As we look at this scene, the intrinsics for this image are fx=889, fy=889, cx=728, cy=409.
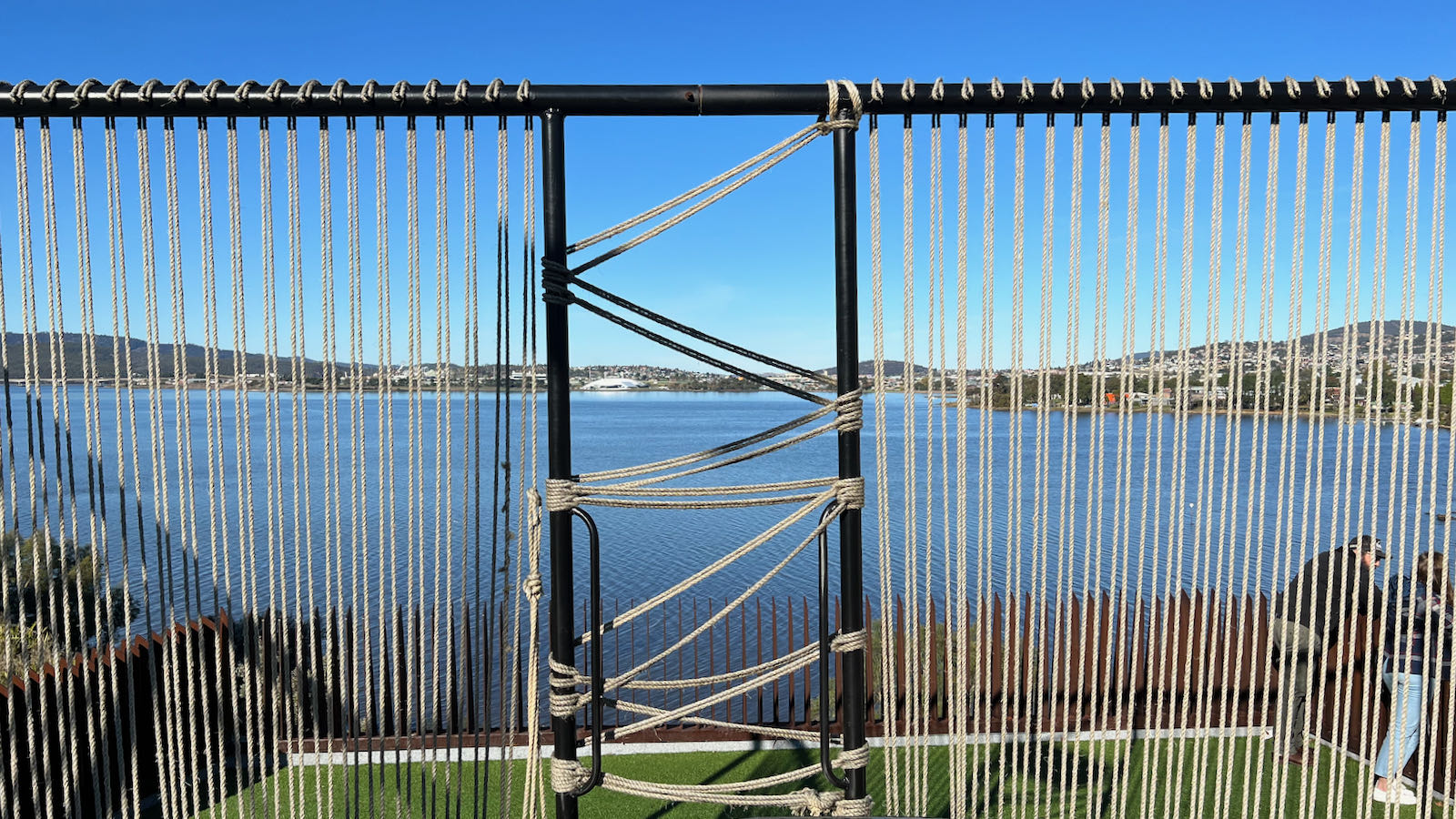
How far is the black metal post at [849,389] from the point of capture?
2295 mm

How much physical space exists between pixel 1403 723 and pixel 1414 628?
913mm

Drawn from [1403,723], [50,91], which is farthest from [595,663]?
[1403,723]

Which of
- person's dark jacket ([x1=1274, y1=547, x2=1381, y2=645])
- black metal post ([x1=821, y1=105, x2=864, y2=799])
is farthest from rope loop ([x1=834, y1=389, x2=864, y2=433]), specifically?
person's dark jacket ([x1=1274, y1=547, x2=1381, y2=645])

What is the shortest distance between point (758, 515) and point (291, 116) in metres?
16.9

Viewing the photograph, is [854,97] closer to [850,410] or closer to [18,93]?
[850,410]

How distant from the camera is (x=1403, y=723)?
9.45 feet

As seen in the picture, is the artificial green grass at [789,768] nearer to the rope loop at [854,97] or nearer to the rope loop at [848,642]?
the rope loop at [848,642]

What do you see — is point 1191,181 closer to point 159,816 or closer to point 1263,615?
point 1263,615

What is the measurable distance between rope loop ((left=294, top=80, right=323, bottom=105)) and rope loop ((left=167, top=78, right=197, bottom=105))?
27 centimetres

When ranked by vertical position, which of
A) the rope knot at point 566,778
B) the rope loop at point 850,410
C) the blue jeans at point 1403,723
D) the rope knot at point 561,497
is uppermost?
the rope loop at point 850,410

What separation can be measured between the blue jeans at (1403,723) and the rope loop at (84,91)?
4064mm

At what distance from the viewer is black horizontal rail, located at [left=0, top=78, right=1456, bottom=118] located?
7.41 feet

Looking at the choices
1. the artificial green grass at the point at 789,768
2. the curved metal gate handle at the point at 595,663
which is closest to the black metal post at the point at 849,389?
the curved metal gate handle at the point at 595,663

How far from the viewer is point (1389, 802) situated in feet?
8.97
